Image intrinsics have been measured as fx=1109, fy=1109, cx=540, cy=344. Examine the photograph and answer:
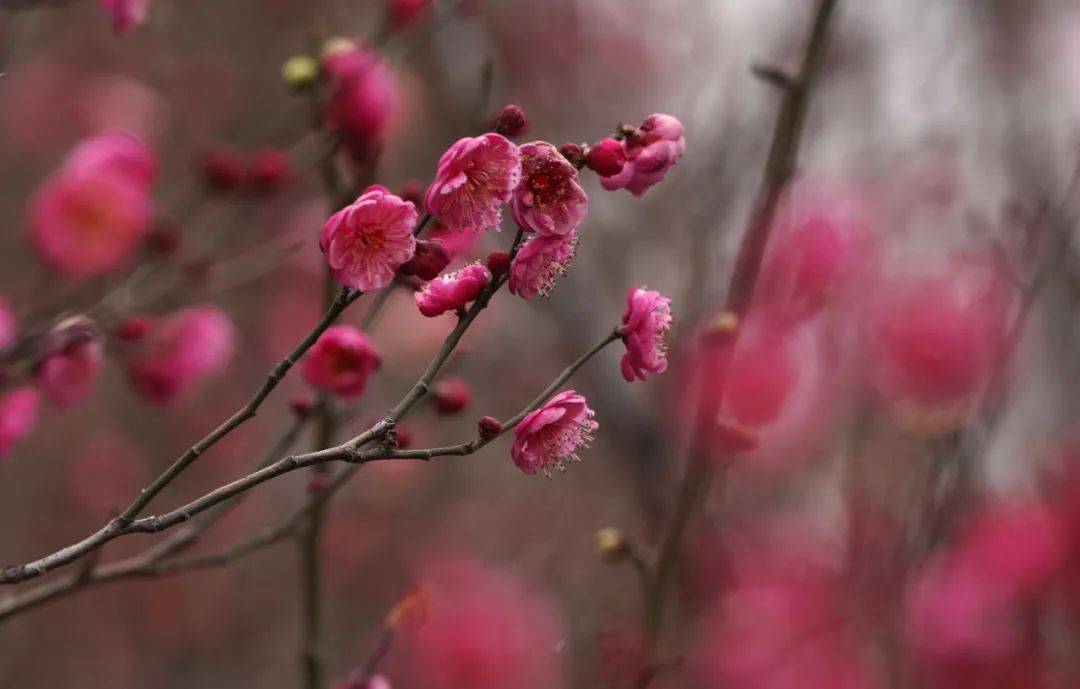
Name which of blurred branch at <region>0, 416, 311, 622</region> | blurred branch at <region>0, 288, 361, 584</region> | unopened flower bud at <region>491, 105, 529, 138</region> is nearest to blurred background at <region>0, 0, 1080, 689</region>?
blurred branch at <region>0, 416, 311, 622</region>

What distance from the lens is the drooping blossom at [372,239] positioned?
132 centimetres

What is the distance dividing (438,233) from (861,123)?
10.6 ft

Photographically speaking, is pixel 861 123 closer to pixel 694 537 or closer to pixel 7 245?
pixel 694 537

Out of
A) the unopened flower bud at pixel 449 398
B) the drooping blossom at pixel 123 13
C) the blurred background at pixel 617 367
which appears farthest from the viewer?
the blurred background at pixel 617 367

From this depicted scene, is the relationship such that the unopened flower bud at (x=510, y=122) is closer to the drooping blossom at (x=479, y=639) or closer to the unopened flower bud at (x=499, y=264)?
the unopened flower bud at (x=499, y=264)

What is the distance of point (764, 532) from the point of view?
459 cm

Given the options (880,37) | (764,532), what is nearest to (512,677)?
(764,532)

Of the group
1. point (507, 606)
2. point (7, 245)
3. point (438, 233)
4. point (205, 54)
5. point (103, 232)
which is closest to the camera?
point (438, 233)

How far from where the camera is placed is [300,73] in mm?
2221

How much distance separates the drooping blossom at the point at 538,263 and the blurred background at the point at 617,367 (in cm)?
64

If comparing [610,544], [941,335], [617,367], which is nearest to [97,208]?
[610,544]

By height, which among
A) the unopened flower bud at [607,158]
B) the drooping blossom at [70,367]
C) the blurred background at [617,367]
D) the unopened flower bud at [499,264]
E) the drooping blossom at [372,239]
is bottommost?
the blurred background at [617,367]

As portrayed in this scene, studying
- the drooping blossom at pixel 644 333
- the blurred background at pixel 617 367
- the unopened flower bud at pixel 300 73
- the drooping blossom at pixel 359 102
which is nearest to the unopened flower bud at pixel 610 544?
the blurred background at pixel 617 367

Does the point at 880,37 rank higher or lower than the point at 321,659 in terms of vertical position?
higher
